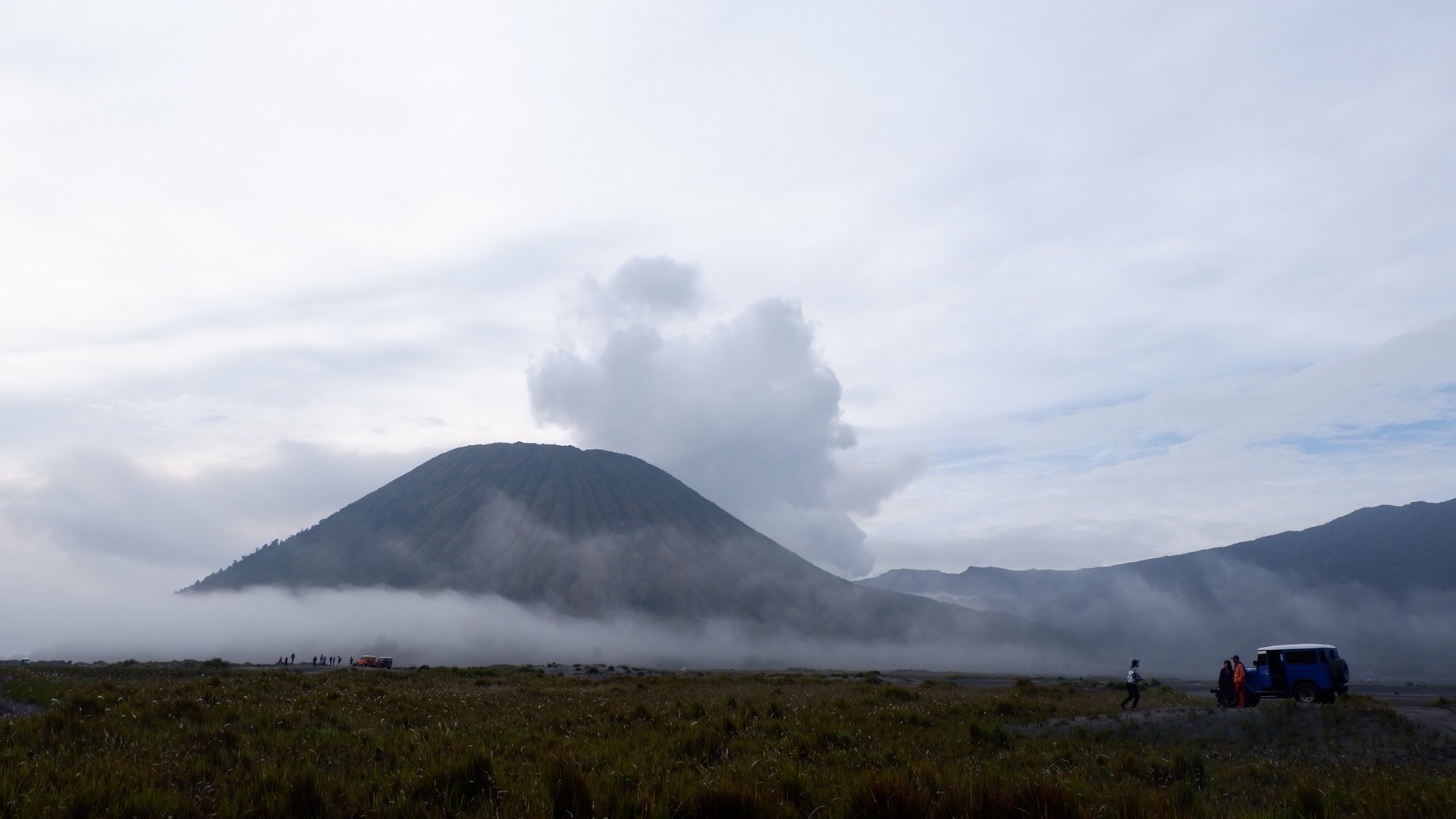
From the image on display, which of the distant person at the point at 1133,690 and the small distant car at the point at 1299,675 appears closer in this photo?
the distant person at the point at 1133,690

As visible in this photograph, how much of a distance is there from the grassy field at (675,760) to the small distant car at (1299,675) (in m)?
11.6

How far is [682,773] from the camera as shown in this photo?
9758 millimetres

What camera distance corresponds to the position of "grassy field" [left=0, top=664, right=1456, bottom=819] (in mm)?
7547

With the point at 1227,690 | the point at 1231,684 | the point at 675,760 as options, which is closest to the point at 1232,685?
the point at 1231,684

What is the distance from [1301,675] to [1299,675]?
0.05 m

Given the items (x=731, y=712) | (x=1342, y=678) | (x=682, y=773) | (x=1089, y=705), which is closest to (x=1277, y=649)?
Answer: (x=1342, y=678)

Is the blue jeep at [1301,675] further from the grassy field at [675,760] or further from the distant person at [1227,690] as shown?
the grassy field at [675,760]

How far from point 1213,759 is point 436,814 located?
14.7m

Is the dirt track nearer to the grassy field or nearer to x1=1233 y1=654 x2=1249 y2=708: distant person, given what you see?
the grassy field

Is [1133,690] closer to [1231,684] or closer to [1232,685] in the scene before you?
[1231,684]

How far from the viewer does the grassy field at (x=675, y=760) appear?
7547 millimetres

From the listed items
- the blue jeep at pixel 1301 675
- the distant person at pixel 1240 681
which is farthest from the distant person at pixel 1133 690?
the blue jeep at pixel 1301 675

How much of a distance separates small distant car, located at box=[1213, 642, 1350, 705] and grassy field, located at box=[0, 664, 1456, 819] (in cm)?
1155

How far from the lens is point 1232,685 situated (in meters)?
30.8
